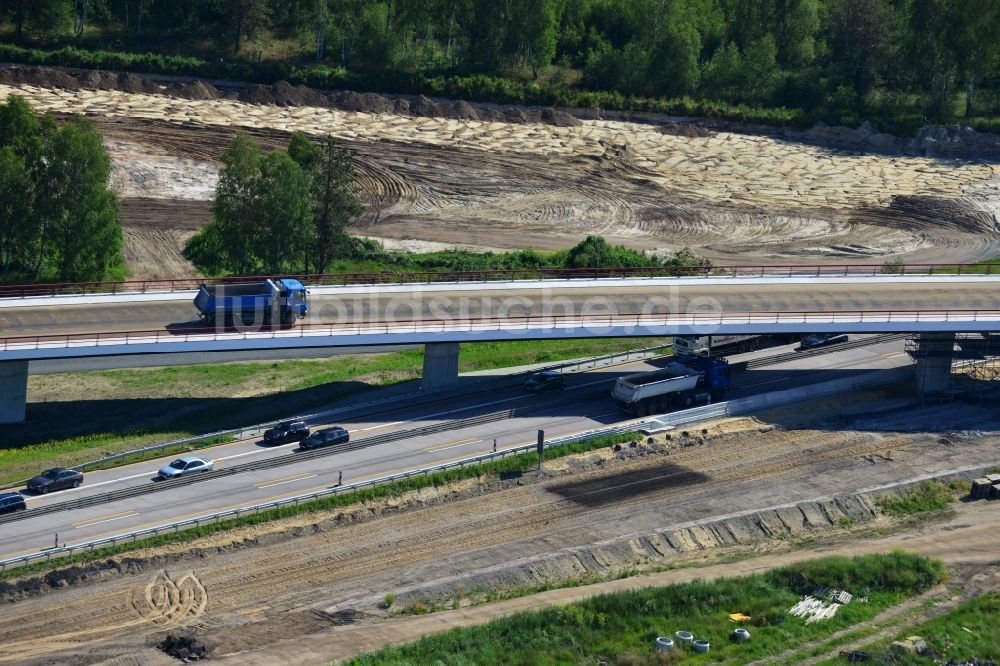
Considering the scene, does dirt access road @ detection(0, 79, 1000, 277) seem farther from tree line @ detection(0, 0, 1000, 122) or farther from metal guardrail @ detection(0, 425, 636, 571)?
metal guardrail @ detection(0, 425, 636, 571)

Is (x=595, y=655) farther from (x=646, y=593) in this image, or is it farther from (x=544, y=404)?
(x=544, y=404)

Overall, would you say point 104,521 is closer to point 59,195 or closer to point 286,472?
point 286,472

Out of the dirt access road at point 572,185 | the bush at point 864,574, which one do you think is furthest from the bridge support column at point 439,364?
A: the dirt access road at point 572,185

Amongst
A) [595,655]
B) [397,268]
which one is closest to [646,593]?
[595,655]

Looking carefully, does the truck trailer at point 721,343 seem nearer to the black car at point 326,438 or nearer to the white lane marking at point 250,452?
the black car at point 326,438

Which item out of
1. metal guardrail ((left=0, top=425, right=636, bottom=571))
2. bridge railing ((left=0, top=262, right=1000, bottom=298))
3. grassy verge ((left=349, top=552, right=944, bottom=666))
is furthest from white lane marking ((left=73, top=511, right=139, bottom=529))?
bridge railing ((left=0, top=262, right=1000, bottom=298))

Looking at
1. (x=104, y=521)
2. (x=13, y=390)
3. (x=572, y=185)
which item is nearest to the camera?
(x=104, y=521)

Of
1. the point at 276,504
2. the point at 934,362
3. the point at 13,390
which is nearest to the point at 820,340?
the point at 934,362
